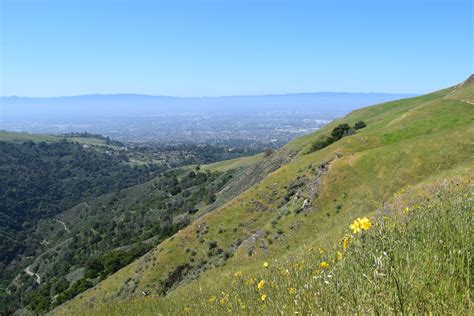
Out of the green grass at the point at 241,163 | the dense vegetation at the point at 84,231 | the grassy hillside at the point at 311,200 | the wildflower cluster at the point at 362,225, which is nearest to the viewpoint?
the wildflower cluster at the point at 362,225

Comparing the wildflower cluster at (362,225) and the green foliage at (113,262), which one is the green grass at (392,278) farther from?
the green foliage at (113,262)

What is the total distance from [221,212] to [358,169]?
1431 cm

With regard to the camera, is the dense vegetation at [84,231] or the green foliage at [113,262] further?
the dense vegetation at [84,231]

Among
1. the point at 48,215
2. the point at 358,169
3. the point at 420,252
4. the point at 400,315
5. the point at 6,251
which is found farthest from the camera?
the point at 48,215

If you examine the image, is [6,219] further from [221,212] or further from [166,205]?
[221,212]

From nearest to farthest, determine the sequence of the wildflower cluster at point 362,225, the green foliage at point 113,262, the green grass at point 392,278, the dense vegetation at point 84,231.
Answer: the green grass at point 392,278 → the wildflower cluster at point 362,225 → the green foliage at point 113,262 → the dense vegetation at point 84,231

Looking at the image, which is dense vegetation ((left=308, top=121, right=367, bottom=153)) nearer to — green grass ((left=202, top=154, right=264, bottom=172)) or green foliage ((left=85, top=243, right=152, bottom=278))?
green foliage ((left=85, top=243, right=152, bottom=278))

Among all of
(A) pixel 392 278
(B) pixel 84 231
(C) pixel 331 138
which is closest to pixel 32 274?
(B) pixel 84 231

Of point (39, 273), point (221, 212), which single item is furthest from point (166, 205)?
point (221, 212)

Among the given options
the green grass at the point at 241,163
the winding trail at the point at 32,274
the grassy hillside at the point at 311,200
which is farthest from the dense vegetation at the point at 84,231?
the grassy hillside at the point at 311,200

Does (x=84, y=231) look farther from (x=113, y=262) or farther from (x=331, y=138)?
(x=331, y=138)

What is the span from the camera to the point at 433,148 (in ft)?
98.3

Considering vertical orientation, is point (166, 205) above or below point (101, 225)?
above

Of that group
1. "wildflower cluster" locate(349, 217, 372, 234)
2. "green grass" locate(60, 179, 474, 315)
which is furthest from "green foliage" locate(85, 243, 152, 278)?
"wildflower cluster" locate(349, 217, 372, 234)
